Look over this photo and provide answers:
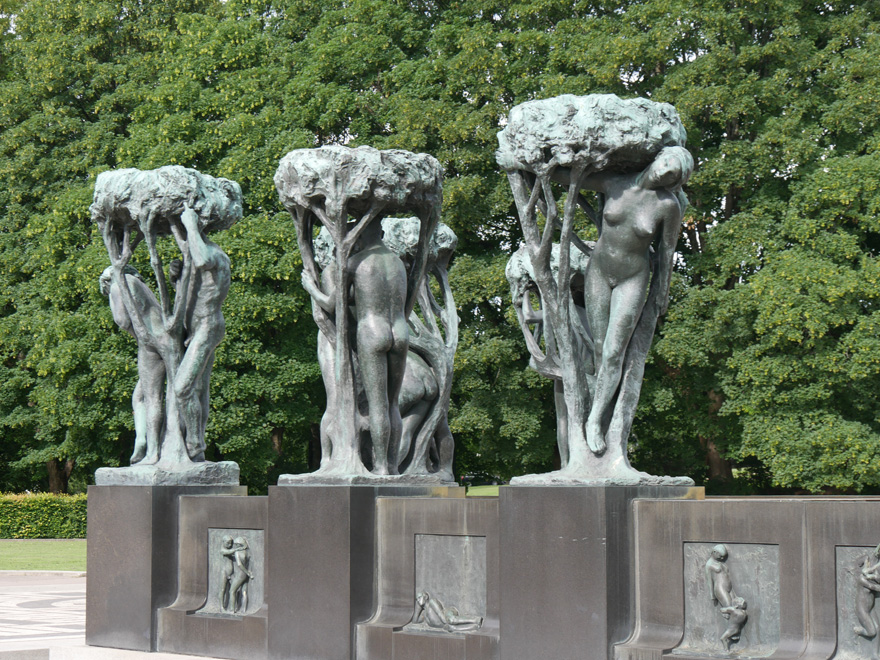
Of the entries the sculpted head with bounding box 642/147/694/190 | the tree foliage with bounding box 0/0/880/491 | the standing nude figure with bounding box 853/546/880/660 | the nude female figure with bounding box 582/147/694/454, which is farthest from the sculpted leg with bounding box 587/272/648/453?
the tree foliage with bounding box 0/0/880/491

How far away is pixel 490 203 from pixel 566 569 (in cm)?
1614

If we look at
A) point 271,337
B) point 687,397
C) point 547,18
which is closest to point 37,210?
point 271,337

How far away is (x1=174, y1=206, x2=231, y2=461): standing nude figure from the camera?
31.6 feet

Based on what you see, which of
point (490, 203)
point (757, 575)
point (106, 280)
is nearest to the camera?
point (757, 575)

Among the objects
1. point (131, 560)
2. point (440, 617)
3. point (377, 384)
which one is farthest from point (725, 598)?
point (131, 560)

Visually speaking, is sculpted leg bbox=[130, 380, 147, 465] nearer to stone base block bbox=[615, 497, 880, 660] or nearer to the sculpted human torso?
the sculpted human torso

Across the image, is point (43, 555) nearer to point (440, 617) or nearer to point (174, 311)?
point (174, 311)

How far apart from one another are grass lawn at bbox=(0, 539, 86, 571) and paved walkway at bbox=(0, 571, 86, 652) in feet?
5.60

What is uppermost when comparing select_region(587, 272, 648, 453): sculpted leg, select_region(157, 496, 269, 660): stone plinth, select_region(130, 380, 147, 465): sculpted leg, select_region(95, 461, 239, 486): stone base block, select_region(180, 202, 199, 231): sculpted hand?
select_region(180, 202, 199, 231): sculpted hand

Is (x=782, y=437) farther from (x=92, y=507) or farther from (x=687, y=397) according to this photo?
(x=92, y=507)

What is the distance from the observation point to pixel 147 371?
988 centimetres

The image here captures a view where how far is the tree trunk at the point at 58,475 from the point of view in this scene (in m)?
32.1

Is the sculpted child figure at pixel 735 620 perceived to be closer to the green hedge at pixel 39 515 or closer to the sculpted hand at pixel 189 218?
the sculpted hand at pixel 189 218

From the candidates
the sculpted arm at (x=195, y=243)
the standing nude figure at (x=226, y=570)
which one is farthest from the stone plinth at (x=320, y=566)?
the sculpted arm at (x=195, y=243)
